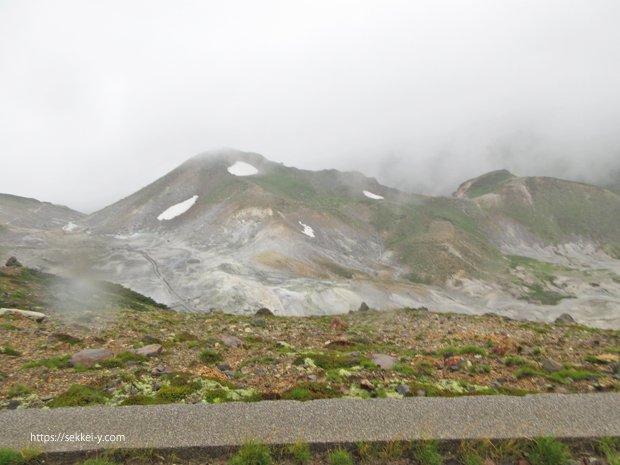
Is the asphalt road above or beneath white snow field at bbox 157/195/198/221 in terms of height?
beneath

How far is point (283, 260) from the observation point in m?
117

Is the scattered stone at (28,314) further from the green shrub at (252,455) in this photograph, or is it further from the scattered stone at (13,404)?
the green shrub at (252,455)

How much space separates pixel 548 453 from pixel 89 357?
53.2 ft

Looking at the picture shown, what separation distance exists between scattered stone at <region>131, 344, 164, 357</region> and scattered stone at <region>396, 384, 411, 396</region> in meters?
10.8

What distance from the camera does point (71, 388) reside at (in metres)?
11.7

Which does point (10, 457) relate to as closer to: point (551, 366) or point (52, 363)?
point (52, 363)

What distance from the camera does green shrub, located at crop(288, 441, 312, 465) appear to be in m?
7.65

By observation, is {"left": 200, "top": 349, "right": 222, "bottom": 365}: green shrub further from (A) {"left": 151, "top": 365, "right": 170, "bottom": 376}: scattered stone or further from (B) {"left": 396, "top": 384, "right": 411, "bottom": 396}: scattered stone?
(B) {"left": 396, "top": 384, "right": 411, "bottom": 396}: scattered stone

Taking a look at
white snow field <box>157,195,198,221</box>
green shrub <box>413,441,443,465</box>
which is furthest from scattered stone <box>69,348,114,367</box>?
white snow field <box>157,195,198,221</box>

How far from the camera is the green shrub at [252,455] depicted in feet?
24.7

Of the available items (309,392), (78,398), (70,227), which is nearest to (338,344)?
(309,392)

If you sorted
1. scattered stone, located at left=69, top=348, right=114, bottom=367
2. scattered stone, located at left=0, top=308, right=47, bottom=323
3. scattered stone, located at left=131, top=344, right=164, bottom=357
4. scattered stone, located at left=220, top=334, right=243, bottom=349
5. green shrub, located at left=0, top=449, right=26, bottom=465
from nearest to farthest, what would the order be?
green shrub, located at left=0, top=449, right=26, bottom=465 < scattered stone, located at left=69, top=348, right=114, bottom=367 < scattered stone, located at left=131, top=344, right=164, bottom=357 < scattered stone, located at left=220, top=334, right=243, bottom=349 < scattered stone, located at left=0, top=308, right=47, bottom=323

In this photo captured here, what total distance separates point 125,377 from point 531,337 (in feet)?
78.9

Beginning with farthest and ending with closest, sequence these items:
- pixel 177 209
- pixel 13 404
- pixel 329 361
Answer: pixel 177 209, pixel 329 361, pixel 13 404
